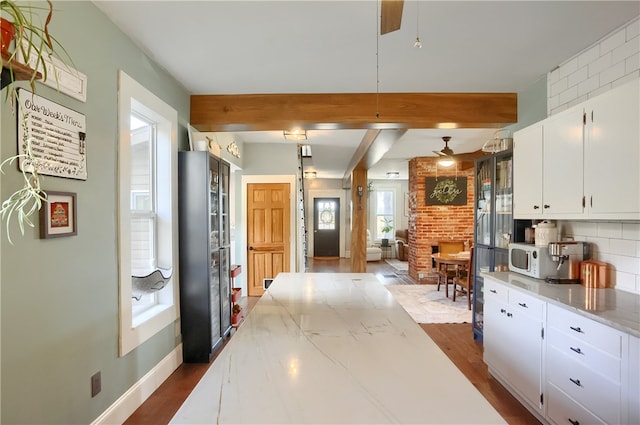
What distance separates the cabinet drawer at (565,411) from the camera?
1.73 meters

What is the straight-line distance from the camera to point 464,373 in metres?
2.97

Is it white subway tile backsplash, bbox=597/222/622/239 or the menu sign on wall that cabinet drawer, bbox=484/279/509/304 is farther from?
the menu sign on wall

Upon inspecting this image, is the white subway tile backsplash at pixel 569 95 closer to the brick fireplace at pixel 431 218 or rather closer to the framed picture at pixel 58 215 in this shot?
the framed picture at pixel 58 215

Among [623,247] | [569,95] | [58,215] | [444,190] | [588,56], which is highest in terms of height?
[588,56]

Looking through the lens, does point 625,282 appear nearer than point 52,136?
No

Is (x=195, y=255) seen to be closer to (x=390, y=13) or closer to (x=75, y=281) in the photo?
(x=75, y=281)

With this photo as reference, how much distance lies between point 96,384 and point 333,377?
1651 millimetres

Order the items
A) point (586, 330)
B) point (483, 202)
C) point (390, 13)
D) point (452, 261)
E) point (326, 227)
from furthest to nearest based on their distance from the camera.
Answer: point (326, 227)
point (452, 261)
point (483, 202)
point (586, 330)
point (390, 13)

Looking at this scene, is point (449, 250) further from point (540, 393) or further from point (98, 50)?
point (98, 50)

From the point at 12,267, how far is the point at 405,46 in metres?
2.51

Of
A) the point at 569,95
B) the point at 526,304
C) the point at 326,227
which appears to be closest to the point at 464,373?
the point at 526,304

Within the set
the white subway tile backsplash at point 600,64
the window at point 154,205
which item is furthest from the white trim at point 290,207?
the white subway tile backsplash at point 600,64

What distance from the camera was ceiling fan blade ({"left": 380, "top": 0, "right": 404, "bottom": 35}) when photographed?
122 cm

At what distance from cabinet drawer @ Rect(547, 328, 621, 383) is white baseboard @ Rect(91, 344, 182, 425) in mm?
2680
